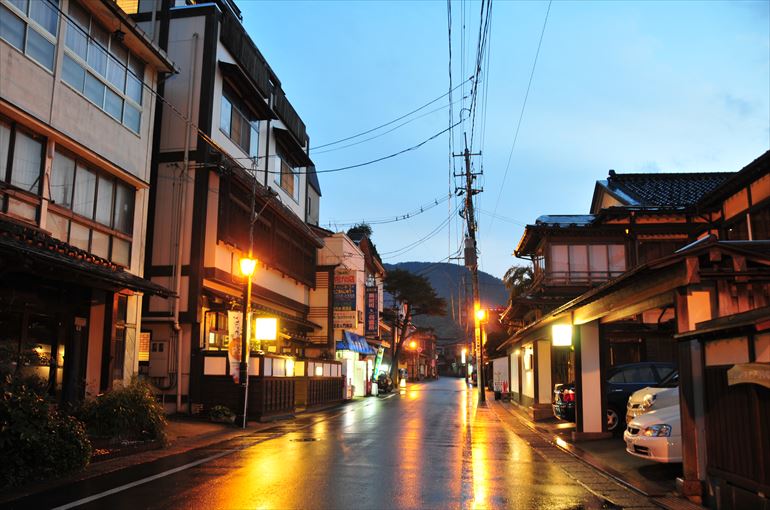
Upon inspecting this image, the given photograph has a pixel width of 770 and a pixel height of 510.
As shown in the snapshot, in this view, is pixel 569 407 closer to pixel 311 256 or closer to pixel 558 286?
pixel 558 286

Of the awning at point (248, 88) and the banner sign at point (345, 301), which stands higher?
the awning at point (248, 88)

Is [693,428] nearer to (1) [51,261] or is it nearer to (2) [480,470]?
(2) [480,470]

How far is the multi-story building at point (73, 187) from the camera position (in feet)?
42.5

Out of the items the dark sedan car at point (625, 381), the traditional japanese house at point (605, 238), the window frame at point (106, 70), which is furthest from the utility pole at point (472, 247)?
the window frame at point (106, 70)

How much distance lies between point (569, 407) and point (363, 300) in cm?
2968

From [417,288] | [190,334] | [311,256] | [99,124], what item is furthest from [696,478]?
[417,288]

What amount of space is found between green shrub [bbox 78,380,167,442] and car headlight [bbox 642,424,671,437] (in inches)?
397

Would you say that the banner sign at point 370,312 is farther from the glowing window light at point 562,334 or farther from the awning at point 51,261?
the awning at point 51,261

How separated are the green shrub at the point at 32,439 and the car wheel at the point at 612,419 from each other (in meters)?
12.5

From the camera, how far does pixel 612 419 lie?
54.5ft

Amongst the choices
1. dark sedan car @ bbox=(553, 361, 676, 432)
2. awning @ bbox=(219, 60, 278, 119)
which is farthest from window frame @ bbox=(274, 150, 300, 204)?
dark sedan car @ bbox=(553, 361, 676, 432)

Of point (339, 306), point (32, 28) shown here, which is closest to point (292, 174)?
point (339, 306)

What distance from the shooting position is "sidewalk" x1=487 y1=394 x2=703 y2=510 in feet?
30.1

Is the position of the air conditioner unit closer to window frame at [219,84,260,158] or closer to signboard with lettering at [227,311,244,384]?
signboard with lettering at [227,311,244,384]
